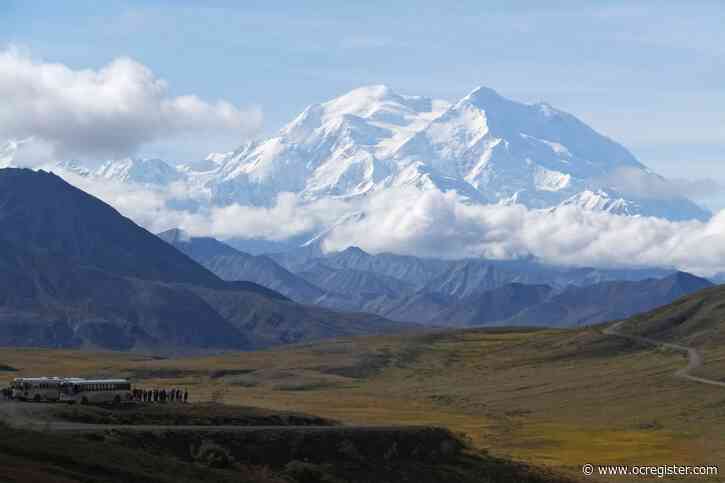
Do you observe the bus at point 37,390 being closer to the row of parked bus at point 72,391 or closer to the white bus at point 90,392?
the row of parked bus at point 72,391

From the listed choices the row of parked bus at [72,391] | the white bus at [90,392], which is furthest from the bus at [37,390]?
the white bus at [90,392]

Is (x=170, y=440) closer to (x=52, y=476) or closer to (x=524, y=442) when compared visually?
(x=52, y=476)

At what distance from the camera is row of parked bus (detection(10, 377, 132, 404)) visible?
97.1 metres

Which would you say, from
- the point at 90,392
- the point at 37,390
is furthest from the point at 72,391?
the point at 37,390

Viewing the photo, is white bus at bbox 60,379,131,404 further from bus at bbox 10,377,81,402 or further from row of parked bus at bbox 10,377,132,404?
bus at bbox 10,377,81,402

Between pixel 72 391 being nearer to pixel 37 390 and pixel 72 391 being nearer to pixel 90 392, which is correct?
pixel 90 392

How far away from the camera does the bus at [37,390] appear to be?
98.1m

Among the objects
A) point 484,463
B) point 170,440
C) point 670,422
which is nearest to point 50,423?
point 170,440

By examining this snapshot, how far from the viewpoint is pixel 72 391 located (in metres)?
97.2

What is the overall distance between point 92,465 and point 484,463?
137ft

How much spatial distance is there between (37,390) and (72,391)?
3.59 m

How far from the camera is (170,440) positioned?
271ft

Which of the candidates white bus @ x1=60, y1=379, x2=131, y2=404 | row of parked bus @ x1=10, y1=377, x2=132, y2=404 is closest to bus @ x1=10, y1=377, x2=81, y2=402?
row of parked bus @ x1=10, y1=377, x2=132, y2=404

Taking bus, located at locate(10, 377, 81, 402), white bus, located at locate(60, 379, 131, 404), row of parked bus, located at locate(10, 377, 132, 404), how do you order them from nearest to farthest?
white bus, located at locate(60, 379, 131, 404)
row of parked bus, located at locate(10, 377, 132, 404)
bus, located at locate(10, 377, 81, 402)
